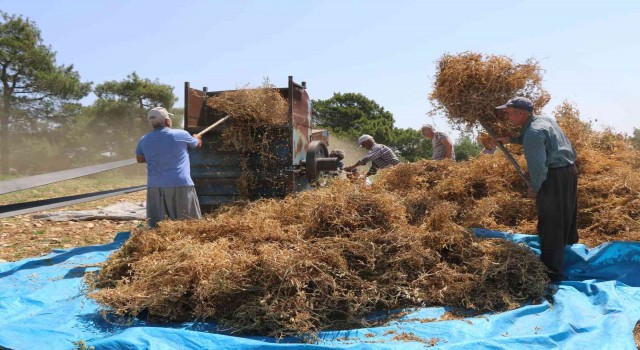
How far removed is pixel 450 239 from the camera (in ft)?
12.5

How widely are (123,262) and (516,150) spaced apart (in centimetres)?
455

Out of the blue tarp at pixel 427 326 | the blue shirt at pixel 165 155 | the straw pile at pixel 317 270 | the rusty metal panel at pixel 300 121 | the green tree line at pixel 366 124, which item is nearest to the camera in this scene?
the blue tarp at pixel 427 326

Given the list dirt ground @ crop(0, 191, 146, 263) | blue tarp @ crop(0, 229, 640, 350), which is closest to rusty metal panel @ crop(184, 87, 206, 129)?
dirt ground @ crop(0, 191, 146, 263)

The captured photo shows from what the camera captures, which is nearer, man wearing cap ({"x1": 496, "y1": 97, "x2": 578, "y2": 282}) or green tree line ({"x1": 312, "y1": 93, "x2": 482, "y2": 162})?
man wearing cap ({"x1": 496, "y1": 97, "x2": 578, "y2": 282})

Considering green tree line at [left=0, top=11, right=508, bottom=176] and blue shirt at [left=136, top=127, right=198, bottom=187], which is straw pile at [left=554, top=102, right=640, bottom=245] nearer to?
blue shirt at [left=136, top=127, right=198, bottom=187]

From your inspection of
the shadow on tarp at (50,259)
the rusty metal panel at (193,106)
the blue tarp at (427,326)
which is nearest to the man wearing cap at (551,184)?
the blue tarp at (427,326)

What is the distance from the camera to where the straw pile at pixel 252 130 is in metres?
6.11

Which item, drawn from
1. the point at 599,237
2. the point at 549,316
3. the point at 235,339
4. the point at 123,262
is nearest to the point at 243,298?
the point at 235,339

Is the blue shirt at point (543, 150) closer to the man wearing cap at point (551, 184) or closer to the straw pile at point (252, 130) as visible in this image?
the man wearing cap at point (551, 184)

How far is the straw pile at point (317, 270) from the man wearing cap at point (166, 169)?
3.04 feet

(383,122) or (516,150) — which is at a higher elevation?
(383,122)

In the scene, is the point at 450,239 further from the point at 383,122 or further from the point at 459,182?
the point at 383,122

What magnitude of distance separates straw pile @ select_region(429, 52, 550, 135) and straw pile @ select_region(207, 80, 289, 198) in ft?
7.45

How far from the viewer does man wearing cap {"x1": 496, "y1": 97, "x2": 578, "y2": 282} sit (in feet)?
12.8
